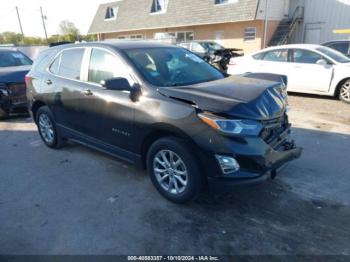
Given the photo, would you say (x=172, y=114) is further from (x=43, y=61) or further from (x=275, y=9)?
(x=275, y=9)

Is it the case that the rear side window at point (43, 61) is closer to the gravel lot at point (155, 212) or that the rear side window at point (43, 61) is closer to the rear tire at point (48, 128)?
the rear tire at point (48, 128)

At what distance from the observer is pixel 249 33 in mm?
21922

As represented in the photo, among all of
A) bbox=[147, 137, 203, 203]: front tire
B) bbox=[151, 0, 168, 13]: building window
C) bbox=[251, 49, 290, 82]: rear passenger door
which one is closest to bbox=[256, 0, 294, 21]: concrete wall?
bbox=[151, 0, 168, 13]: building window

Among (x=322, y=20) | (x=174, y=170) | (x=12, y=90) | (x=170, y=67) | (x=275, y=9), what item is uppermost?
(x=275, y=9)

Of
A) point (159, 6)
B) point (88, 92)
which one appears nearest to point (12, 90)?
point (88, 92)

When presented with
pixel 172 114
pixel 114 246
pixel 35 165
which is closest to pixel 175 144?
pixel 172 114

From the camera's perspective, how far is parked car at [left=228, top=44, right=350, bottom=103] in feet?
27.0

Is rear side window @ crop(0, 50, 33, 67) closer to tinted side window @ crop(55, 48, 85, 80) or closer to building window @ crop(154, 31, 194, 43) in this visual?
tinted side window @ crop(55, 48, 85, 80)

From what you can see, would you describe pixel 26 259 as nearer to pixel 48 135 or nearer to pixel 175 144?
pixel 175 144

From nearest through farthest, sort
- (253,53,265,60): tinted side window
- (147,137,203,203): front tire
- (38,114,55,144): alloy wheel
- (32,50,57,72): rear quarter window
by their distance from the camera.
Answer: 1. (147,137,203,203): front tire
2. (32,50,57,72): rear quarter window
3. (38,114,55,144): alloy wheel
4. (253,53,265,60): tinted side window

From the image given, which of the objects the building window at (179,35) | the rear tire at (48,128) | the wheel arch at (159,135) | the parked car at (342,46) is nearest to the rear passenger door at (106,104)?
the wheel arch at (159,135)

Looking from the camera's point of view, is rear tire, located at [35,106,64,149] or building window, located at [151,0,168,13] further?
building window, located at [151,0,168,13]

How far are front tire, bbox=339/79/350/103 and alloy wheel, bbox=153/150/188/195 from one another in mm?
6621

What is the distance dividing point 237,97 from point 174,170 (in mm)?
1061
